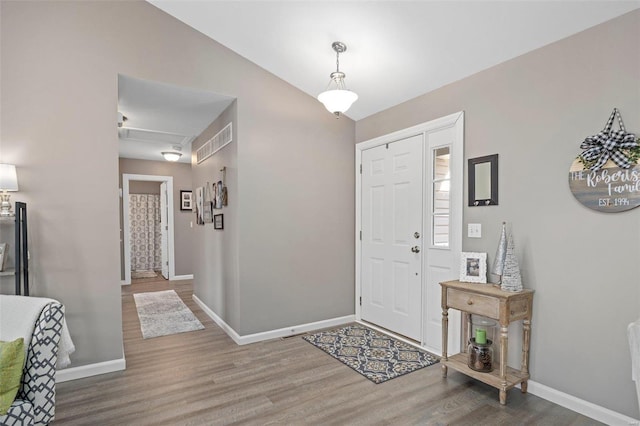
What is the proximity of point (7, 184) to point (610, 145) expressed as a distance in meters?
3.97

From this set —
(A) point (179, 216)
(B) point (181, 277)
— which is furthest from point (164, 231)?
(B) point (181, 277)

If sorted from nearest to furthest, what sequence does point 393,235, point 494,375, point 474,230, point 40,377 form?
1. point 40,377
2. point 494,375
3. point 474,230
4. point 393,235

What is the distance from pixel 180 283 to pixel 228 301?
3382mm

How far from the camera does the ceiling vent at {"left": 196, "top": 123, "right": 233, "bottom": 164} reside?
3.80 metres

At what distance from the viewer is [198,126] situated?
466 centimetres

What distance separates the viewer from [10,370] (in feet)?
5.33

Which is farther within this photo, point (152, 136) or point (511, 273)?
point (152, 136)

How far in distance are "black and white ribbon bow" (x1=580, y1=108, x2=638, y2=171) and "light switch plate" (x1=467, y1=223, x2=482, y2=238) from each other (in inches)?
34.7

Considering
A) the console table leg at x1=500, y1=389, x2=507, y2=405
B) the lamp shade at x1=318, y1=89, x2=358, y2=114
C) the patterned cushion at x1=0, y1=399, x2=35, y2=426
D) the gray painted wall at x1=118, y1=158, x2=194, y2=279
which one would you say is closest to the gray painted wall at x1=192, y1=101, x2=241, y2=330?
the lamp shade at x1=318, y1=89, x2=358, y2=114

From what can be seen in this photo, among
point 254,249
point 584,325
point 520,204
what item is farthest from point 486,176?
point 254,249

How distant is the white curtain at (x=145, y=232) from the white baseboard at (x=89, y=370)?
5.46 m

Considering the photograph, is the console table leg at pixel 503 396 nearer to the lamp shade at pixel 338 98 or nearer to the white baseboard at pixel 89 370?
the lamp shade at pixel 338 98

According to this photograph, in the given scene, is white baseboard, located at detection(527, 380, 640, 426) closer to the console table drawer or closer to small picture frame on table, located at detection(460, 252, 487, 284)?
the console table drawer

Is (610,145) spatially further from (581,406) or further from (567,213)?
(581,406)
